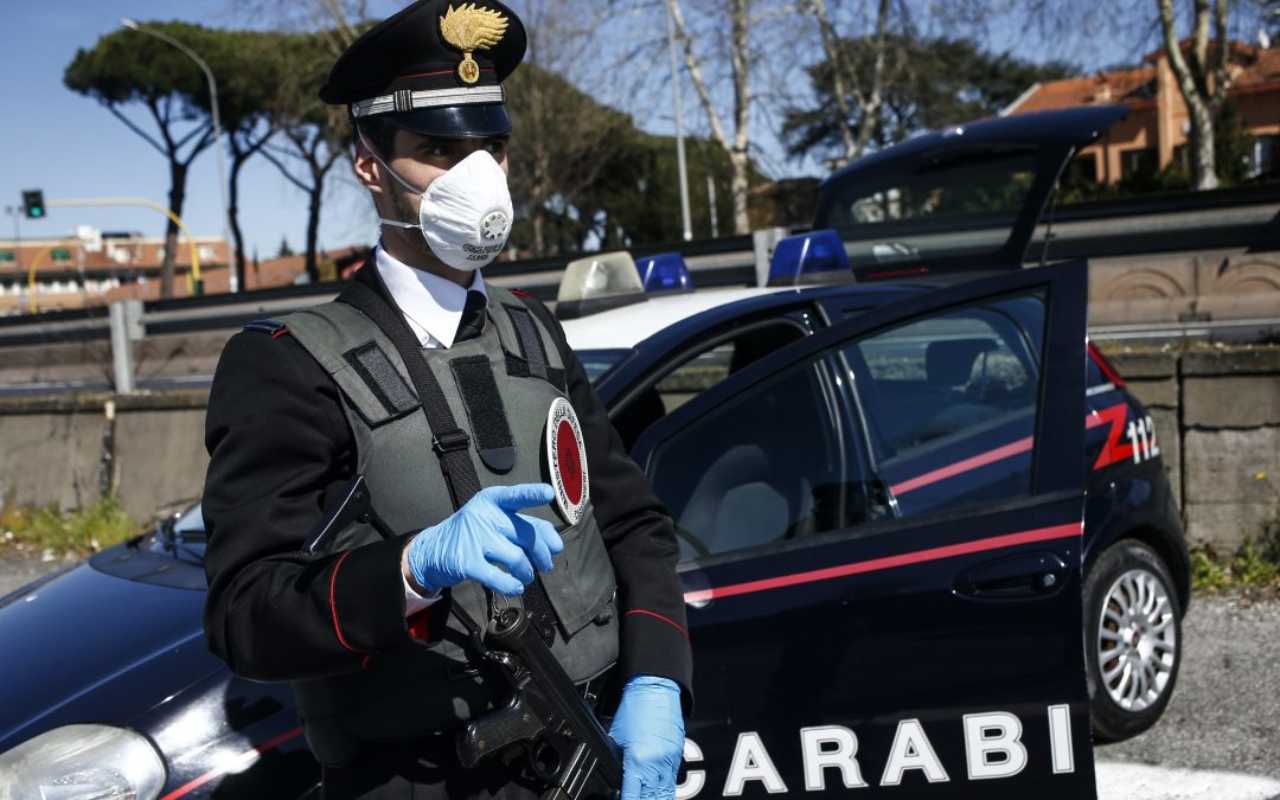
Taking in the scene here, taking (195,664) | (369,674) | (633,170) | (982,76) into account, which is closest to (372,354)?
(369,674)

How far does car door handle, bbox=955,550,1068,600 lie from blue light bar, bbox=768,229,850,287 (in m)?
1.58

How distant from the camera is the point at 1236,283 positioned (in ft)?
25.0

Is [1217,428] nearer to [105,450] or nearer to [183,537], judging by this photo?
[183,537]

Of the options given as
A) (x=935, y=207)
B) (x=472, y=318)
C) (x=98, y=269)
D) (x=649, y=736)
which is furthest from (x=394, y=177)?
(x=98, y=269)

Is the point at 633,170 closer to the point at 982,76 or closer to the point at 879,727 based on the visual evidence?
the point at 982,76

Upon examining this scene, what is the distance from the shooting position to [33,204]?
29.5 m

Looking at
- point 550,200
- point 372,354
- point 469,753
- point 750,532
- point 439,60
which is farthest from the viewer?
point 550,200

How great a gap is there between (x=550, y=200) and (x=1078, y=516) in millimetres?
27907

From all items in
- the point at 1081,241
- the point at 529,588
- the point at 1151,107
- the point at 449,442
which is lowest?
the point at 529,588

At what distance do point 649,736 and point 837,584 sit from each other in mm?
932

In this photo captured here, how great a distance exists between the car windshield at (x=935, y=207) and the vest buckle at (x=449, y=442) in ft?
15.5

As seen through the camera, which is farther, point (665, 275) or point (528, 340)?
point (665, 275)

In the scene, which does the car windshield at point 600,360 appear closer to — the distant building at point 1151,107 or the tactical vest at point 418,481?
the tactical vest at point 418,481

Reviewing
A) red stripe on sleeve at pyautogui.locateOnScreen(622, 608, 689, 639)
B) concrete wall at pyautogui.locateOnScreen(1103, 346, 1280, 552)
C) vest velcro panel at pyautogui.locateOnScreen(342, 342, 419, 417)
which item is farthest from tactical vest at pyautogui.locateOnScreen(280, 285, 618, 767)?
concrete wall at pyautogui.locateOnScreen(1103, 346, 1280, 552)
